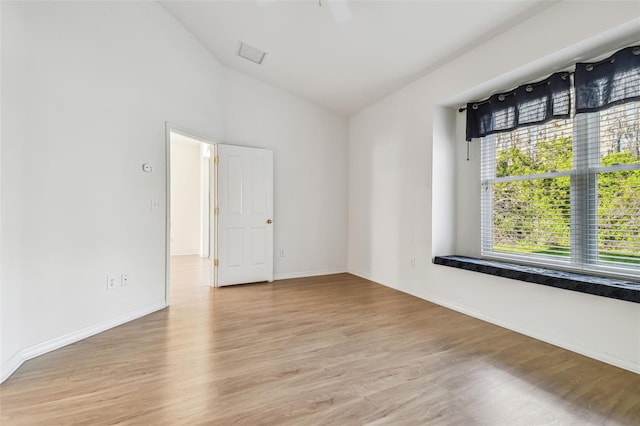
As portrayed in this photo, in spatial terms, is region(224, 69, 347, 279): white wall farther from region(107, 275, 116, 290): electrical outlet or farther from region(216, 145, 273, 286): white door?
region(107, 275, 116, 290): electrical outlet

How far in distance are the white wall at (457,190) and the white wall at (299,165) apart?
0.28 m

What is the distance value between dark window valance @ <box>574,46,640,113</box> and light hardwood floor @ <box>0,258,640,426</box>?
199 centimetres

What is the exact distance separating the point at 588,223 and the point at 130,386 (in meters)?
3.69

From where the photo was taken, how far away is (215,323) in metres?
2.77

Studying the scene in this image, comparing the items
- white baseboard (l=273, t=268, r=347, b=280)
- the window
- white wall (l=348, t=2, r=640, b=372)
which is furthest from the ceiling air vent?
white baseboard (l=273, t=268, r=347, b=280)

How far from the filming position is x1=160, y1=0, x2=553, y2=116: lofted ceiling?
2.49m

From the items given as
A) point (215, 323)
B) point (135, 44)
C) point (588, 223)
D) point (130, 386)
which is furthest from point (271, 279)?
point (588, 223)

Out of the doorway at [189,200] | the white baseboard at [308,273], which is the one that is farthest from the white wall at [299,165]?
the doorway at [189,200]

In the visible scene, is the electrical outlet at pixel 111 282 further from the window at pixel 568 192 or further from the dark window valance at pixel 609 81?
the dark window valance at pixel 609 81

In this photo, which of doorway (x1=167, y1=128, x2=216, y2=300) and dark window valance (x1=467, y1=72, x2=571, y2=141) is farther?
doorway (x1=167, y1=128, x2=216, y2=300)

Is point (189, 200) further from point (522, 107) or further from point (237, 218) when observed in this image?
point (522, 107)

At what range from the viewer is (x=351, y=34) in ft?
9.70

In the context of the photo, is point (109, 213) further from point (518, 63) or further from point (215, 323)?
point (518, 63)

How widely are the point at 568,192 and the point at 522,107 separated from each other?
94 centimetres
